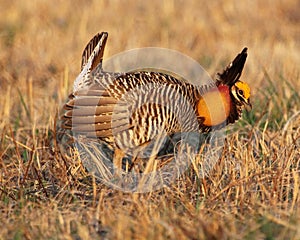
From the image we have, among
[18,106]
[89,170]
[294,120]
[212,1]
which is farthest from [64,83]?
[212,1]

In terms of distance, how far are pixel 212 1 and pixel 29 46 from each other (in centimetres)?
280

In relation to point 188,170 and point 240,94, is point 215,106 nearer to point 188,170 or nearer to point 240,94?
point 240,94

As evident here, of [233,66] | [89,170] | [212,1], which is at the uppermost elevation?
[212,1]

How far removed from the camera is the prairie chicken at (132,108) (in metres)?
3.67

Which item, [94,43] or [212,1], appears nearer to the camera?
[94,43]

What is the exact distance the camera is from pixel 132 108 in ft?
12.0

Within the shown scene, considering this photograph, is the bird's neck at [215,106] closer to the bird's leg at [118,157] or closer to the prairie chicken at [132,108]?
the prairie chicken at [132,108]

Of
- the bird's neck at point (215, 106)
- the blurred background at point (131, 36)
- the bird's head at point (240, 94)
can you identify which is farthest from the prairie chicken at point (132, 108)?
the blurred background at point (131, 36)

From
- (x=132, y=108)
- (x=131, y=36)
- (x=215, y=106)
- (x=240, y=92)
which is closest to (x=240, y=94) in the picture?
(x=240, y=92)

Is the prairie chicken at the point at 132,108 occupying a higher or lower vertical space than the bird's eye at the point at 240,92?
lower

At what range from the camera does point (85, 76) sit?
395 centimetres

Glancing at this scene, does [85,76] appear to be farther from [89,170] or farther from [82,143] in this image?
[89,170]

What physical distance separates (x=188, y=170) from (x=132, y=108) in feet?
1.60

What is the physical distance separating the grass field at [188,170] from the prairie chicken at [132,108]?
9.7 inches
